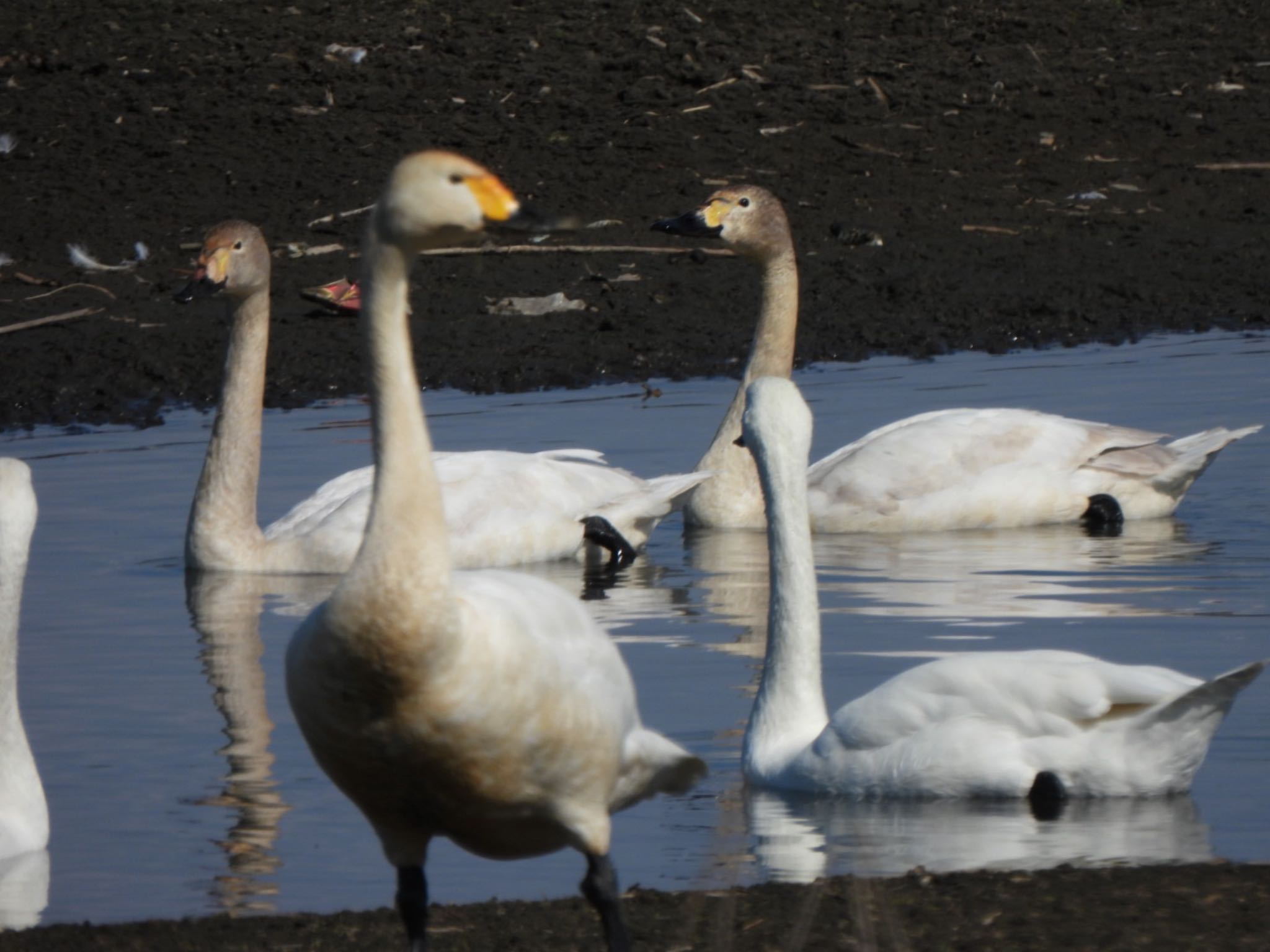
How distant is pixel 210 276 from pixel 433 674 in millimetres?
6187

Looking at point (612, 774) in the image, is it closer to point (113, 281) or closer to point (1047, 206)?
point (113, 281)

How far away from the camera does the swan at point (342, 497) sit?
936 centimetres

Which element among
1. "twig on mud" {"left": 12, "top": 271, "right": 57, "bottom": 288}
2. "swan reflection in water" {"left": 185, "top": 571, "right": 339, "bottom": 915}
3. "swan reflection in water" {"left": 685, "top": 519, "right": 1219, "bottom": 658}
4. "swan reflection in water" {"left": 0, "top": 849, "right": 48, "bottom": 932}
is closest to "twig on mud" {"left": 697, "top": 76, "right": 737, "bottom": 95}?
"twig on mud" {"left": 12, "top": 271, "right": 57, "bottom": 288}

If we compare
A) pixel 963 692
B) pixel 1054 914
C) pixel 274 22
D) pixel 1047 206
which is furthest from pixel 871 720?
Answer: pixel 274 22

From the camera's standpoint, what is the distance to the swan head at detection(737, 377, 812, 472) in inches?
257

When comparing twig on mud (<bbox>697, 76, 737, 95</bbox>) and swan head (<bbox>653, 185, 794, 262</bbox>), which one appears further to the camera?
twig on mud (<bbox>697, 76, 737, 95</bbox>)

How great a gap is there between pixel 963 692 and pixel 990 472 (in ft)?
13.8

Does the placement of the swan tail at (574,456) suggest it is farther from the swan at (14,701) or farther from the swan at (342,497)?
the swan at (14,701)

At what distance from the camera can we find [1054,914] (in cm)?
486

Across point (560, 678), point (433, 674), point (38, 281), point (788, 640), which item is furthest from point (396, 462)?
point (38, 281)

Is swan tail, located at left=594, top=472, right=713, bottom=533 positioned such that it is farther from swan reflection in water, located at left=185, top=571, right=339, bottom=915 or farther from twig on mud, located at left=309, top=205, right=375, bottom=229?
twig on mud, located at left=309, top=205, right=375, bottom=229

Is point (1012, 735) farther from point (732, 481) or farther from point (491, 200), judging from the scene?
point (732, 481)

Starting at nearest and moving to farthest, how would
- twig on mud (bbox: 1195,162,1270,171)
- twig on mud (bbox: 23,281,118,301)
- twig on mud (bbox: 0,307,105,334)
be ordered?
twig on mud (bbox: 0,307,105,334) < twig on mud (bbox: 23,281,118,301) < twig on mud (bbox: 1195,162,1270,171)

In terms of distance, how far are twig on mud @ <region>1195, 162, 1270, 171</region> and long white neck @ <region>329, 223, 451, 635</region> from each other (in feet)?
42.3
